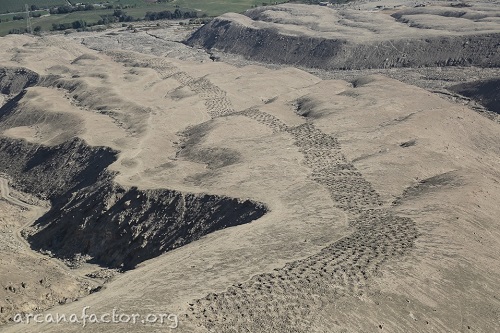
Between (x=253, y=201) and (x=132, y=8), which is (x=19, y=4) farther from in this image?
(x=253, y=201)

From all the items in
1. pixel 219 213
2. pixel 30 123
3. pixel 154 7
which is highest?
pixel 219 213

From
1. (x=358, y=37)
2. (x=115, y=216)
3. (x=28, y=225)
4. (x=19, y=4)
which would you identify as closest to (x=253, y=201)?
(x=115, y=216)

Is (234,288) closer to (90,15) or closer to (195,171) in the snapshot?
(195,171)

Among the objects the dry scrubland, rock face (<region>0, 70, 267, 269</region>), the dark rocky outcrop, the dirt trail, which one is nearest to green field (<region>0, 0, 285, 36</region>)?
Result: the dry scrubland

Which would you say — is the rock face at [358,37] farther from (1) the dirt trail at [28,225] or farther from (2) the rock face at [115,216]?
(1) the dirt trail at [28,225]

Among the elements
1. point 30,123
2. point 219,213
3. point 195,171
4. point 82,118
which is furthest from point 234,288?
point 30,123
